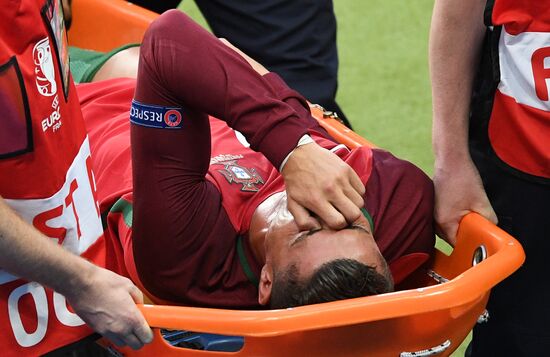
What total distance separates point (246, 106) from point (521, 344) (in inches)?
23.6

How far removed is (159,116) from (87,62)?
72 centimetres

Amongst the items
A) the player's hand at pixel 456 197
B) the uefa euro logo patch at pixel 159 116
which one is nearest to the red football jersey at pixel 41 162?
the uefa euro logo patch at pixel 159 116

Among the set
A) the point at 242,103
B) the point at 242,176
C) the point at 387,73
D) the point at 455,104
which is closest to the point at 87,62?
the point at 242,176

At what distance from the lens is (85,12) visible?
238 centimetres

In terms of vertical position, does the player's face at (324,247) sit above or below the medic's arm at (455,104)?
below

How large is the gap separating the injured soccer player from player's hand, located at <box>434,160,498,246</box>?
0.03m

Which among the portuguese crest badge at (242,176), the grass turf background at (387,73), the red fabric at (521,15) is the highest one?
the red fabric at (521,15)

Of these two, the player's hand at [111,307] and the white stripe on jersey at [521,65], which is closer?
the player's hand at [111,307]

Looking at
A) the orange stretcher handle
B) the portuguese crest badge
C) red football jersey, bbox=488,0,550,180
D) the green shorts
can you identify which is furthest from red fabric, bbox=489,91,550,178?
the green shorts

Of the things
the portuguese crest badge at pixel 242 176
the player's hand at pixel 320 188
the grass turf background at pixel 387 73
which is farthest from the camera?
the grass turf background at pixel 387 73

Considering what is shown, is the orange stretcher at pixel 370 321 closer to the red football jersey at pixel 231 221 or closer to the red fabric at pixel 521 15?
the red football jersey at pixel 231 221

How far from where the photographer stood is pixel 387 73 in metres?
3.26

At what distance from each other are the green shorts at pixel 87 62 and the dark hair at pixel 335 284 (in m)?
0.85

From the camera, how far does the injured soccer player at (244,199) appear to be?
4.96 ft
